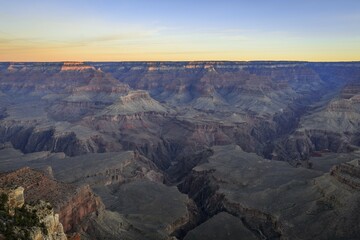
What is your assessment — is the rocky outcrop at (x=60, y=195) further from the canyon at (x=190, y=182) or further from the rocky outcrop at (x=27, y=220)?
the rocky outcrop at (x=27, y=220)

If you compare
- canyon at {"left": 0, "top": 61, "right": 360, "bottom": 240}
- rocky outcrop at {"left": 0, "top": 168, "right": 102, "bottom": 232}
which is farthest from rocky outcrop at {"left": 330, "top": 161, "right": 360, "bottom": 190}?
rocky outcrop at {"left": 0, "top": 168, "right": 102, "bottom": 232}

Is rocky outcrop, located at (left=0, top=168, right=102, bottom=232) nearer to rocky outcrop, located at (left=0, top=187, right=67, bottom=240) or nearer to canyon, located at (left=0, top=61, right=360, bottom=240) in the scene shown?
canyon, located at (left=0, top=61, right=360, bottom=240)

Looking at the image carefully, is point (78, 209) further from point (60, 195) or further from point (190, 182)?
point (190, 182)

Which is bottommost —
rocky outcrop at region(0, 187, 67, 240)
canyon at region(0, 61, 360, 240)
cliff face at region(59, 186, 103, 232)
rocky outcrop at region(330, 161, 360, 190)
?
canyon at region(0, 61, 360, 240)

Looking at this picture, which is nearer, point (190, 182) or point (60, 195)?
point (60, 195)

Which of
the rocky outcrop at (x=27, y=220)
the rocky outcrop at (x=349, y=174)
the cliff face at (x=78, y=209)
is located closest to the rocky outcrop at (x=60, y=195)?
the cliff face at (x=78, y=209)

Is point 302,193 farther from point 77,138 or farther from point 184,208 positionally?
point 77,138

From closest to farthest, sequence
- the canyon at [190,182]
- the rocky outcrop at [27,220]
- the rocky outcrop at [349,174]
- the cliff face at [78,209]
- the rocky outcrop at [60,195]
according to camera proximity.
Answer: the rocky outcrop at [27,220], the rocky outcrop at [60,195], the cliff face at [78,209], the canyon at [190,182], the rocky outcrop at [349,174]

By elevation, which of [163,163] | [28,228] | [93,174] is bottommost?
[163,163]

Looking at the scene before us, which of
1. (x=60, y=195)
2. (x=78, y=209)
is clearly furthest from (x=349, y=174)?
(x=60, y=195)

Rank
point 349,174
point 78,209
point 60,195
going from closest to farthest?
point 60,195 < point 78,209 < point 349,174

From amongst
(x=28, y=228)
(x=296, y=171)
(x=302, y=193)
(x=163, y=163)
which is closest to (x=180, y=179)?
(x=163, y=163)
